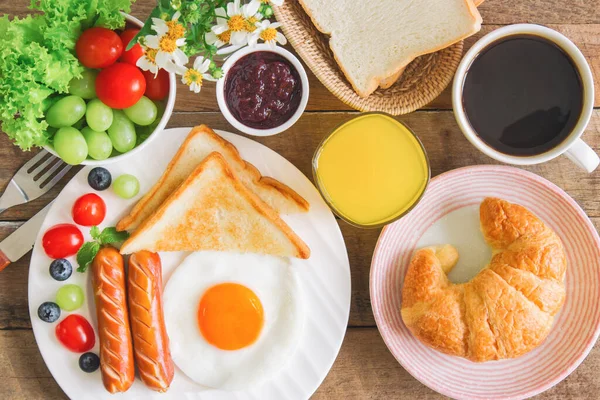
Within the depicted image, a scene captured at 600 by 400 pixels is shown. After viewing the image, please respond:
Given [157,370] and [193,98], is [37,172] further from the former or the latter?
[157,370]

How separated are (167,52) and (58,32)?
0.34 metres

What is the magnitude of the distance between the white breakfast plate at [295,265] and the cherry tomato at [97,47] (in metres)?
0.37

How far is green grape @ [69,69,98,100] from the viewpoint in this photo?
1739 millimetres

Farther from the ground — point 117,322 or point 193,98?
point 193,98

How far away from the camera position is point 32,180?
2.05 m

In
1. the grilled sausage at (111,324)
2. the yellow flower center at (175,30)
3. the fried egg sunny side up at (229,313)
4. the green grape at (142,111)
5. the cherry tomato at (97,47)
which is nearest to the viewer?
the yellow flower center at (175,30)

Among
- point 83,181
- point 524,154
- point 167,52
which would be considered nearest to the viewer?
point 167,52

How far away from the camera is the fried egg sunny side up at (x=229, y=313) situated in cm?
201

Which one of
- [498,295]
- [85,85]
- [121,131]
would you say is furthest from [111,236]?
[498,295]

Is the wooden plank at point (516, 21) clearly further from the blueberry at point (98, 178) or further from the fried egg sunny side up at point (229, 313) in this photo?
the fried egg sunny side up at point (229, 313)

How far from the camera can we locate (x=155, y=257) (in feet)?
6.48

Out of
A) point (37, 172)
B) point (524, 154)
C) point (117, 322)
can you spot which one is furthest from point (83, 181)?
point (524, 154)

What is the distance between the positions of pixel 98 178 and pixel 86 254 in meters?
0.26

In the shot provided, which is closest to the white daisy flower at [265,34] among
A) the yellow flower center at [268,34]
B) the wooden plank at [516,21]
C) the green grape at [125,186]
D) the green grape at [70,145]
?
the yellow flower center at [268,34]
